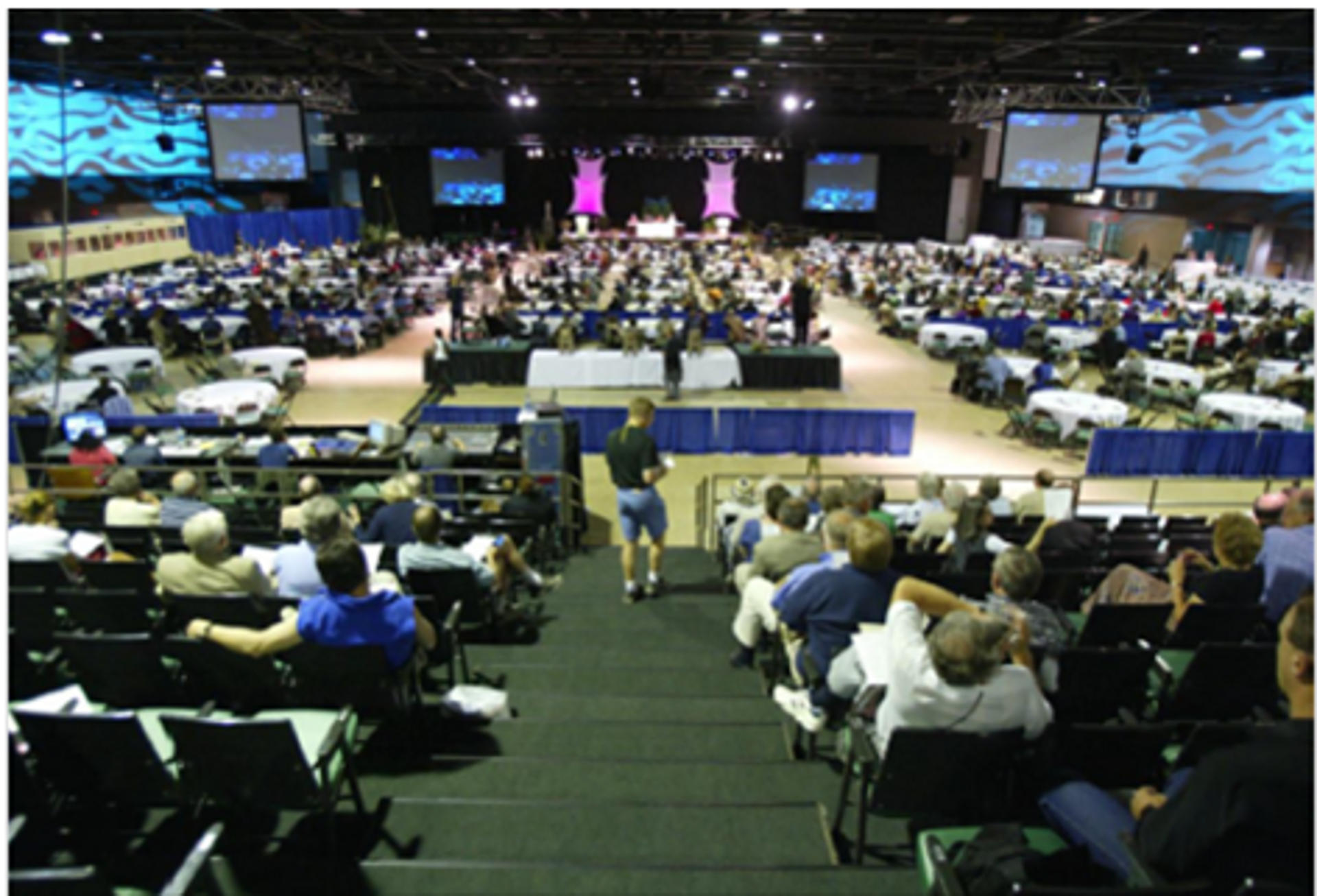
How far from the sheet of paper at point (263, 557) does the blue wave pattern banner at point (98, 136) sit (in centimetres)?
2304

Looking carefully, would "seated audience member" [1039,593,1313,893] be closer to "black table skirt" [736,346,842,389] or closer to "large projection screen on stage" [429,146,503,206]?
"black table skirt" [736,346,842,389]

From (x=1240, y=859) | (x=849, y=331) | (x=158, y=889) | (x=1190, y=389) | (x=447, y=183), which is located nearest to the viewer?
(x=1240, y=859)

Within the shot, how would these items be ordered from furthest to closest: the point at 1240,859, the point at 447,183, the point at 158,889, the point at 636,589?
the point at 447,183
the point at 636,589
the point at 158,889
the point at 1240,859

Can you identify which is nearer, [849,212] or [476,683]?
[476,683]

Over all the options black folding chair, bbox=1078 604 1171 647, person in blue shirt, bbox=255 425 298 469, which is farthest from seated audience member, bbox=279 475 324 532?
black folding chair, bbox=1078 604 1171 647

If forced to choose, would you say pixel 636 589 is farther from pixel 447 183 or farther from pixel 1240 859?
pixel 447 183

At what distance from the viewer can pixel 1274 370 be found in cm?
1412

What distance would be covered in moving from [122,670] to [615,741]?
6.74ft

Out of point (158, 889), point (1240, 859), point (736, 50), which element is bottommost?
point (158, 889)

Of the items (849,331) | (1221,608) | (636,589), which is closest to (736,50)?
(849,331)

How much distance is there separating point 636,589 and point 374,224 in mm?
35662

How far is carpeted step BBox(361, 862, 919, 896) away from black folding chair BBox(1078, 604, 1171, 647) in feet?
6.49

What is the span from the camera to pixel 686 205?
39531 mm

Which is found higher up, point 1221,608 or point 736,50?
point 736,50
